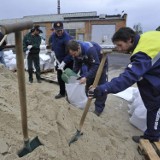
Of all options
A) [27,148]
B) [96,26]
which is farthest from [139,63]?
[96,26]

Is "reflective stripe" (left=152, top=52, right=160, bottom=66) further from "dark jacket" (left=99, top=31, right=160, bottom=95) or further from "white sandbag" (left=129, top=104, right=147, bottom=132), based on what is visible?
"white sandbag" (left=129, top=104, right=147, bottom=132)

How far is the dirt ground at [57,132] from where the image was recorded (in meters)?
2.36

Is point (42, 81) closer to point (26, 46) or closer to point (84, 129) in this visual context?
point (26, 46)

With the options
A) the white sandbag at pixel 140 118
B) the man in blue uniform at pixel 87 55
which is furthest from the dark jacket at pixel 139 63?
the white sandbag at pixel 140 118

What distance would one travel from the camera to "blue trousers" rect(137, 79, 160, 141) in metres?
2.90

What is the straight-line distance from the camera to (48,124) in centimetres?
288

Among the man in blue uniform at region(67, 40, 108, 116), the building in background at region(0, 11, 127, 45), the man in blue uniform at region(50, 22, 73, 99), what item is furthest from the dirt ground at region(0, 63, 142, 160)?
the building in background at region(0, 11, 127, 45)

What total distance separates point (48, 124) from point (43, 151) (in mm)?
605

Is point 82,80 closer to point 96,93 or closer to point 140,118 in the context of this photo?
point 140,118

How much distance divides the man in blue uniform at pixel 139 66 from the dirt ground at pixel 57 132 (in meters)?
0.65

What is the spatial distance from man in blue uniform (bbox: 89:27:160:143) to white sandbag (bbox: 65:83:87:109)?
1499mm

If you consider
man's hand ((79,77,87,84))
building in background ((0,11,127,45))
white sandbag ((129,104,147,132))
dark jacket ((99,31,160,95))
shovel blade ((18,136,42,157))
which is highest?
dark jacket ((99,31,160,95))

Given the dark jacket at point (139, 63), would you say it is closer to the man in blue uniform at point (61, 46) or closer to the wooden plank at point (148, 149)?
the wooden plank at point (148, 149)

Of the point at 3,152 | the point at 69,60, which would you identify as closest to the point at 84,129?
the point at 3,152
